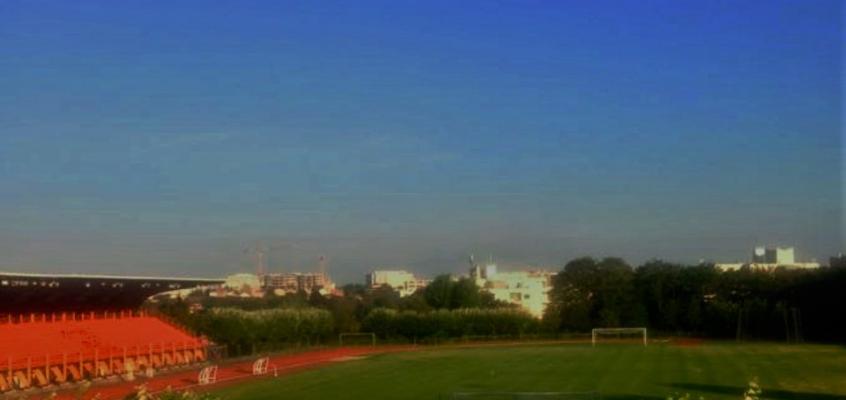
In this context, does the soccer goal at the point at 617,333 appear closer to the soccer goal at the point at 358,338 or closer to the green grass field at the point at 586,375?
the green grass field at the point at 586,375

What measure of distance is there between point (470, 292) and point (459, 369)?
52582 millimetres

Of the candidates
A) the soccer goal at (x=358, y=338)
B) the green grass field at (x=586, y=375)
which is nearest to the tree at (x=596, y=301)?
the soccer goal at (x=358, y=338)

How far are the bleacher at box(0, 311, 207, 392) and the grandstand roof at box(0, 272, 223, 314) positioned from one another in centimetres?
92

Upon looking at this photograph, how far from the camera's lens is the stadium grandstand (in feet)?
138

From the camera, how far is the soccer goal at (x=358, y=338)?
81.2 m

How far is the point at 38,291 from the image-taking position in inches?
1961

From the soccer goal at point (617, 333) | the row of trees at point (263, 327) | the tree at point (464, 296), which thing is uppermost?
the tree at point (464, 296)

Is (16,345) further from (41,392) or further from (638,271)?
(638,271)

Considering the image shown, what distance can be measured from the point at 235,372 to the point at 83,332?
7.10 metres

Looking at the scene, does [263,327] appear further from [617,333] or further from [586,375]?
[586,375]

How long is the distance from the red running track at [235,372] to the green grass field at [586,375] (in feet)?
5.47

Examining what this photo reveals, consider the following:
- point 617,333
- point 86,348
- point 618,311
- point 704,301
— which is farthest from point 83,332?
point 704,301

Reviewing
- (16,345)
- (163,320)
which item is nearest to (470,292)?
(163,320)

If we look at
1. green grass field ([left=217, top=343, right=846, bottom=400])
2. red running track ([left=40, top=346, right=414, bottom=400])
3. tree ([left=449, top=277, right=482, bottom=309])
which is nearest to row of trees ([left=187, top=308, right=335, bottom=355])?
red running track ([left=40, top=346, right=414, bottom=400])
